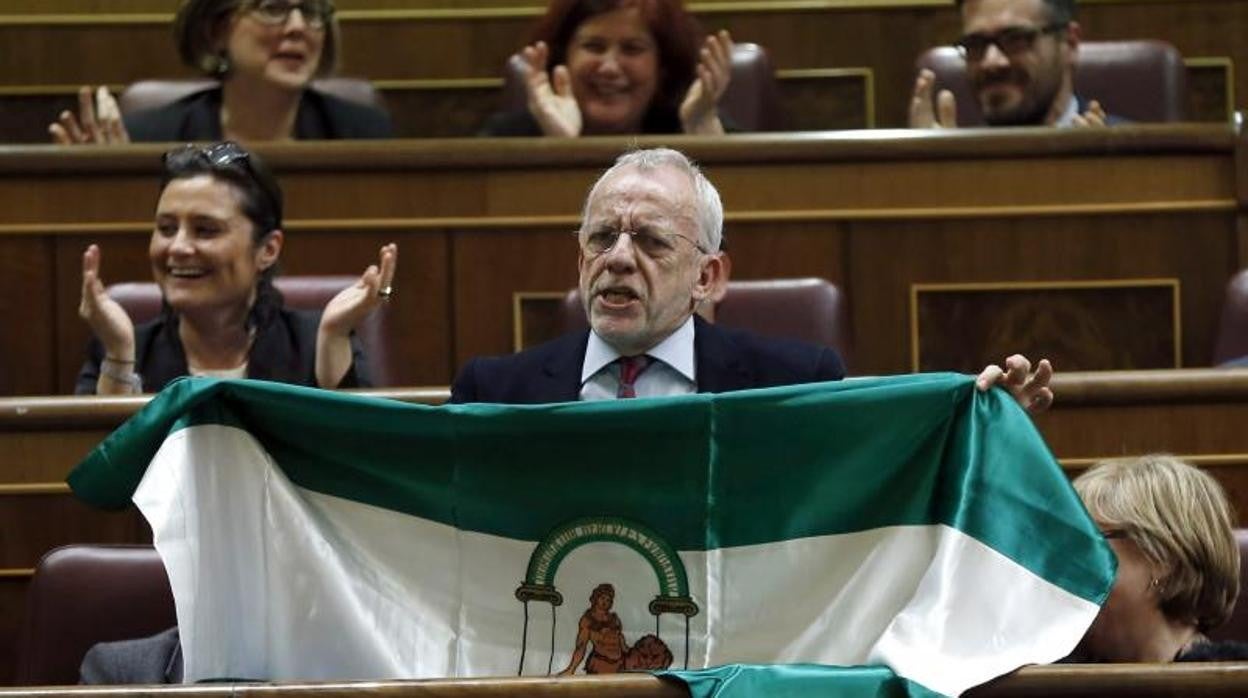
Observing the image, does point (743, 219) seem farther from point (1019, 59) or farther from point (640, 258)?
point (640, 258)

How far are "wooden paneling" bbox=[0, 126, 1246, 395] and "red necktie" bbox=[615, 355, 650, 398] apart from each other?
0.53 m

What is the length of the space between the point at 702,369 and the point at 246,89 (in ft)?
2.94

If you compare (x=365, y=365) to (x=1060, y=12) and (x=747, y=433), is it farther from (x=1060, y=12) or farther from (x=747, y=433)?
(x=1060, y=12)

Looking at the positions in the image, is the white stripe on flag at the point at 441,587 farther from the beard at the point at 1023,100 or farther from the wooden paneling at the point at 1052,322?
the beard at the point at 1023,100

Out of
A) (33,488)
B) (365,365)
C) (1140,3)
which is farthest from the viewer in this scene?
(1140,3)

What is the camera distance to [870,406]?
1334 mm

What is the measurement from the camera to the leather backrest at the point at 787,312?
197 centimetres

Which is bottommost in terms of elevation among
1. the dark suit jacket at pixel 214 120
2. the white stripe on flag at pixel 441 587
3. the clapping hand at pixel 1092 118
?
the white stripe on flag at pixel 441 587

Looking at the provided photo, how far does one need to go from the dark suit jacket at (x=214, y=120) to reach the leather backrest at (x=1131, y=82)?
26.5 inches

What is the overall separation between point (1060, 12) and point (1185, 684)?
1239mm

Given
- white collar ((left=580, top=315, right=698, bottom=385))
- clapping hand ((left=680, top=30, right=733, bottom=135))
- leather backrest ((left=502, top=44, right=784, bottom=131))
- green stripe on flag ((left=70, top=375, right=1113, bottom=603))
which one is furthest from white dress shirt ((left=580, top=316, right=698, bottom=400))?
leather backrest ((left=502, top=44, right=784, bottom=131))

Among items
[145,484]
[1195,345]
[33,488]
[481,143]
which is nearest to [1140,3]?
[1195,345]

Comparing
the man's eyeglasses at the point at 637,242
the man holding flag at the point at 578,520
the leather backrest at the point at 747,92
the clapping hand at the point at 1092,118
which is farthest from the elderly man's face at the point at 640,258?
the leather backrest at the point at 747,92

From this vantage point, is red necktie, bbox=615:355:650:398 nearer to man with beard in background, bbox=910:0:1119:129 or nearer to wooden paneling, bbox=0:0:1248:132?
man with beard in background, bbox=910:0:1119:129
